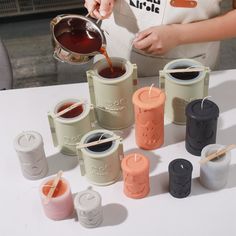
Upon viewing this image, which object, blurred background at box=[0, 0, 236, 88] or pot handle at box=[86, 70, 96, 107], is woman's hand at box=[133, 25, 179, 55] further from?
blurred background at box=[0, 0, 236, 88]

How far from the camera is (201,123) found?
4.04 ft

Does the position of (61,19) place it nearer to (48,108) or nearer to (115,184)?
(48,108)

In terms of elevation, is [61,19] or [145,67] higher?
[61,19]

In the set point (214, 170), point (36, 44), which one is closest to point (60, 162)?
point (214, 170)

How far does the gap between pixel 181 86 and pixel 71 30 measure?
1.16ft

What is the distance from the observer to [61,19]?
1357 millimetres

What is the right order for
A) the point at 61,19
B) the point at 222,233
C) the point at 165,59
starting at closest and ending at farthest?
the point at 222,233, the point at 61,19, the point at 165,59

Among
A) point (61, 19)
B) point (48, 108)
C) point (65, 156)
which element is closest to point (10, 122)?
point (48, 108)

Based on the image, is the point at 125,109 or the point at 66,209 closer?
the point at 66,209

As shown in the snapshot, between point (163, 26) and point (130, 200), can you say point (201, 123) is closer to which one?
point (130, 200)

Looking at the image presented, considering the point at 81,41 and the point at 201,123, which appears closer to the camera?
the point at 201,123

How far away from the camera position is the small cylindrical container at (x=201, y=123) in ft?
4.01

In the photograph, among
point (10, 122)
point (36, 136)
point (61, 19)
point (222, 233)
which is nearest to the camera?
point (222, 233)

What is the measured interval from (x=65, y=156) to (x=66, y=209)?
0.21 metres
